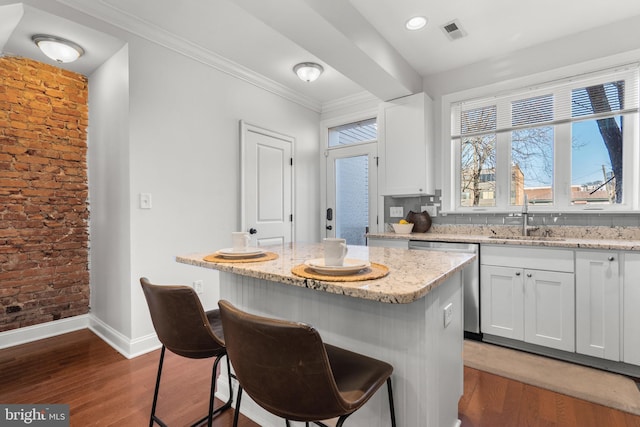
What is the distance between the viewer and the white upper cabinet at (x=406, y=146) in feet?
11.0

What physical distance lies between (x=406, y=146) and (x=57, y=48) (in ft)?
10.4

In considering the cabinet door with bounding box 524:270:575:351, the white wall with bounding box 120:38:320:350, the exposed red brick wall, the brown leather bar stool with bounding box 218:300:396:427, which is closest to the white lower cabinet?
the cabinet door with bounding box 524:270:575:351

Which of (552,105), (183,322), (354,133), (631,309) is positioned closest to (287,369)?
(183,322)

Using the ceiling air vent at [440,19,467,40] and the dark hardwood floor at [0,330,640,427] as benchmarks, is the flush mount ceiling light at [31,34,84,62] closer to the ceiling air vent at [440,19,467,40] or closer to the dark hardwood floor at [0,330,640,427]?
the dark hardwood floor at [0,330,640,427]

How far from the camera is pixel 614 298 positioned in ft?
7.10

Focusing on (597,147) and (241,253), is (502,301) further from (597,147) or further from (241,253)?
(241,253)

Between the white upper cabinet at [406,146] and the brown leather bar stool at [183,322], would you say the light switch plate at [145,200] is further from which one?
the white upper cabinet at [406,146]

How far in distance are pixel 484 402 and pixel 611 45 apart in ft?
9.93

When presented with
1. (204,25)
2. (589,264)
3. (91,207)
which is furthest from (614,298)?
(91,207)

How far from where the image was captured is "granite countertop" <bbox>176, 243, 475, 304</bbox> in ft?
3.01

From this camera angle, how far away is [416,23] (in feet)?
8.55

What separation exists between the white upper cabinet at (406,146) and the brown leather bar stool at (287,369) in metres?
2.72

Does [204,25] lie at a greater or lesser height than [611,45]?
greater

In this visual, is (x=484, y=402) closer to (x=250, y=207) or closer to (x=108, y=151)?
(x=250, y=207)
